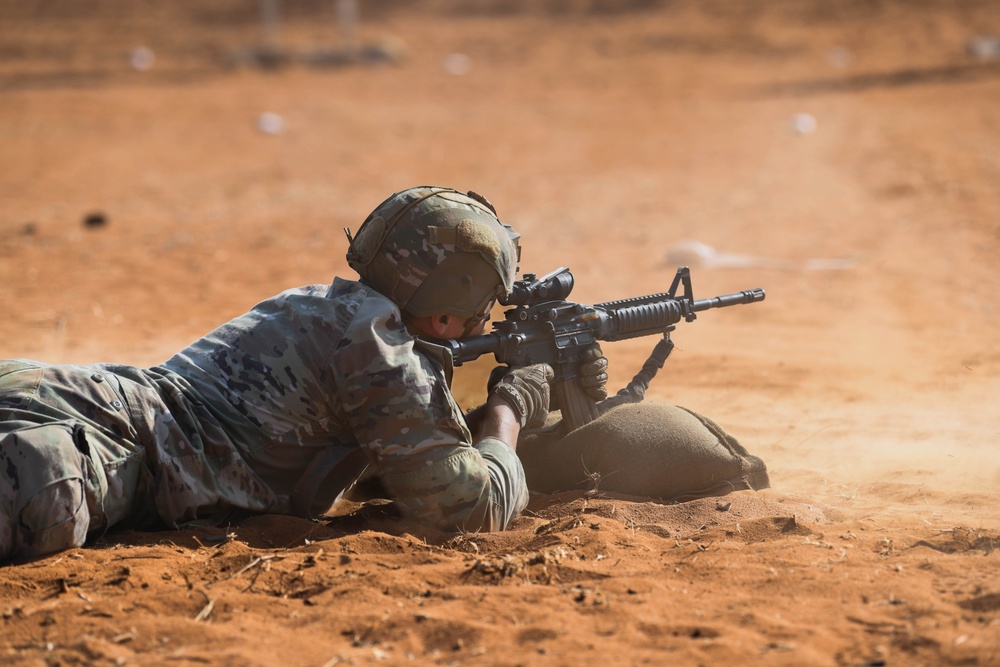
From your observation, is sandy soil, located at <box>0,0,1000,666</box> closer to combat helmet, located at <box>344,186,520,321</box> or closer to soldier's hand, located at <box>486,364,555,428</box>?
soldier's hand, located at <box>486,364,555,428</box>

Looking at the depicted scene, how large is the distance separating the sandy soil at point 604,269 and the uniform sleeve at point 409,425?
152 mm

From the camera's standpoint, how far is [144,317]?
28.2 ft

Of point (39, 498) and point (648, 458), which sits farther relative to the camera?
point (648, 458)

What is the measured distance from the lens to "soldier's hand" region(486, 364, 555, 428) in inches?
169

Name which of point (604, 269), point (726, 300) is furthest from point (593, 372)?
point (604, 269)

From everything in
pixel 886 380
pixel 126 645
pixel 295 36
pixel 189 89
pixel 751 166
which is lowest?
pixel 126 645

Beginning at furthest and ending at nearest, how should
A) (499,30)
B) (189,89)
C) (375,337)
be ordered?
(499,30) < (189,89) < (375,337)

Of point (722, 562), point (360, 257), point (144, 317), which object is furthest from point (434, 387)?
point (144, 317)

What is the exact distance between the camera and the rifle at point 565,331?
4.39m

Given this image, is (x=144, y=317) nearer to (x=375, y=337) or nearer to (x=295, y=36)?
(x=375, y=337)

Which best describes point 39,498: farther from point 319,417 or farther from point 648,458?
point 648,458

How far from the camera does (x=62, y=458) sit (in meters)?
3.54

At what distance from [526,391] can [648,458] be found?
60cm

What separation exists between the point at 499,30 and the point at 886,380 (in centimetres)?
2324
